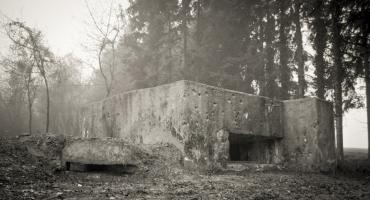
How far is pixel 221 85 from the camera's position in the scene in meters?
18.5

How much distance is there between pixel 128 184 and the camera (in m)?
Result: 5.84

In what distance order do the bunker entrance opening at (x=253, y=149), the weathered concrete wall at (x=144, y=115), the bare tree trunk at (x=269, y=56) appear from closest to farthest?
the weathered concrete wall at (x=144, y=115), the bunker entrance opening at (x=253, y=149), the bare tree trunk at (x=269, y=56)

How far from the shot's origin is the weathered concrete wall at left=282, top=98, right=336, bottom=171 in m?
9.57

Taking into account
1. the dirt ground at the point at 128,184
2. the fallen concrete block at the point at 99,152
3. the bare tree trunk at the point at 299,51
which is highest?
the bare tree trunk at the point at 299,51

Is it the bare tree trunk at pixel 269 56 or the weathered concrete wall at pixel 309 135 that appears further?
the bare tree trunk at pixel 269 56

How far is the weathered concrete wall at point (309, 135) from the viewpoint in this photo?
957cm

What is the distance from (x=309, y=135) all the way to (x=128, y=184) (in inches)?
242

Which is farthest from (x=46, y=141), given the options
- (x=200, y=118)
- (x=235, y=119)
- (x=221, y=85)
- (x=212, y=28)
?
(x=212, y=28)

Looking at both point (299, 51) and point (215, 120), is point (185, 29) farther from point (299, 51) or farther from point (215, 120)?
point (215, 120)

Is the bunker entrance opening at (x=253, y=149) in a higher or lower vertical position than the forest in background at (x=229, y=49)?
lower

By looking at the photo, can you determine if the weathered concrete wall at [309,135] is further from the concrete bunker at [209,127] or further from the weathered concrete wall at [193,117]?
the weathered concrete wall at [193,117]

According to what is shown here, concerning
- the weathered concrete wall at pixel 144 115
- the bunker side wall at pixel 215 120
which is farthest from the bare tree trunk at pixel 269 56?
the weathered concrete wall at pixel 144 115

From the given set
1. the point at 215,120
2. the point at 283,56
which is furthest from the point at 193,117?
the point at 283,56

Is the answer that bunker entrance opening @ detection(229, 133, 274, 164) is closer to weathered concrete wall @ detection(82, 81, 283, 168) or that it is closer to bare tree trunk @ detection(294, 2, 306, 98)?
weathered concrete wall @ detection(82, 81, 283, 168)
